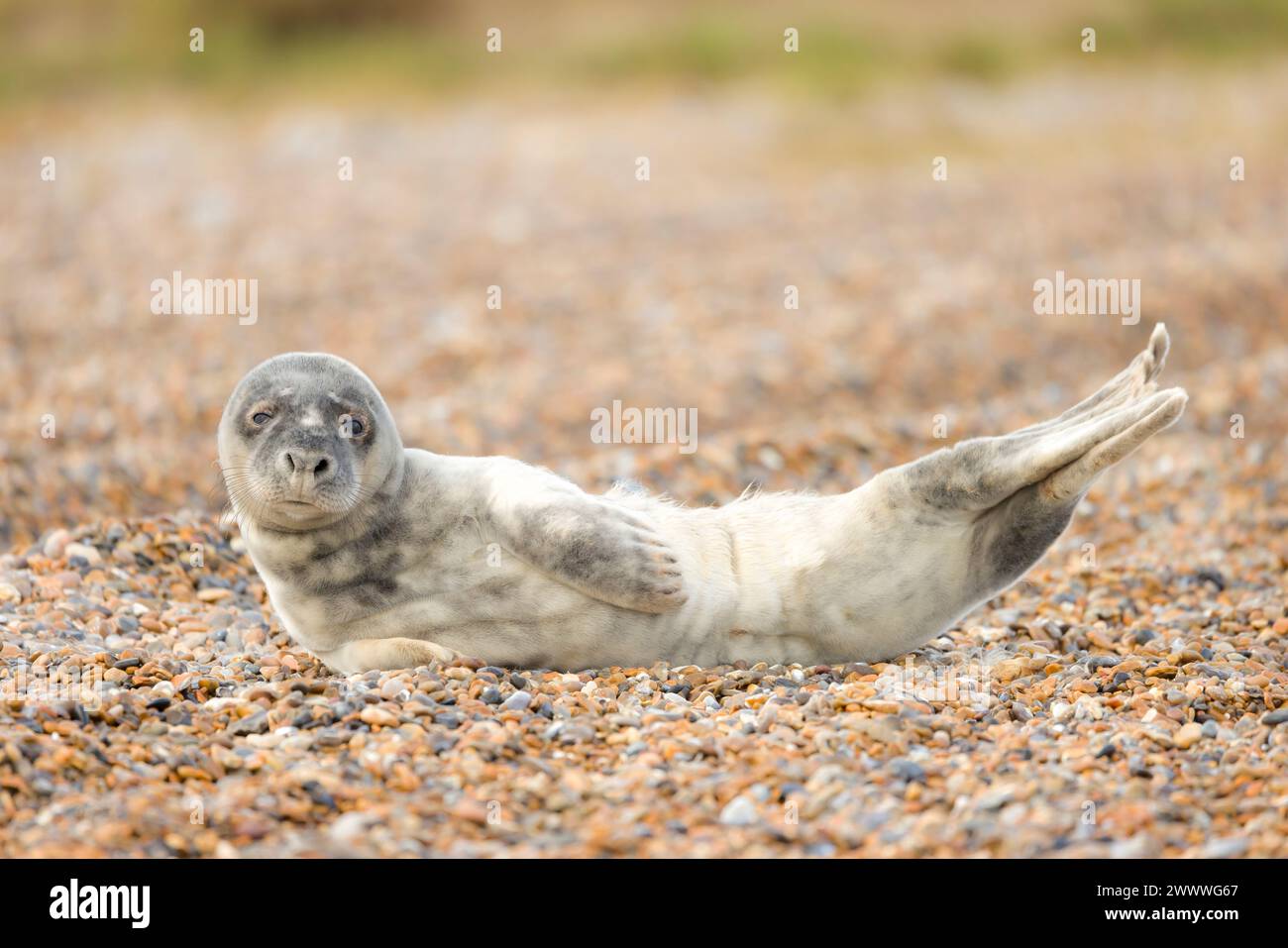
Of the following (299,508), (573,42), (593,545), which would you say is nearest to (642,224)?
(573,42)

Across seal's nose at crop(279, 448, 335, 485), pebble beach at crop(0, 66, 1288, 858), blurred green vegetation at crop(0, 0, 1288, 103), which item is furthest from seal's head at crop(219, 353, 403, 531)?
blurred green vegetation at crop(0, 0, 1288, 103)

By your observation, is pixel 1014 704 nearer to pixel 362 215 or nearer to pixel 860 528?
pixel 860 528

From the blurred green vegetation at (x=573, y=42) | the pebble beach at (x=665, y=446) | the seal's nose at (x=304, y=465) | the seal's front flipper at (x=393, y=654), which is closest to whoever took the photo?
the pebble beach at (x=665, y=446)

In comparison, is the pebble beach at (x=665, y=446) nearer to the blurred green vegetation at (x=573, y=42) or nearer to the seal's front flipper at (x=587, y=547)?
the seal's front flipper at (x=587, y=547)

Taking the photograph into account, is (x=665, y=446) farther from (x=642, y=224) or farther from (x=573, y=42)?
(x=573, y=42)

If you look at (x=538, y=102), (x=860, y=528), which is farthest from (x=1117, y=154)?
(x=860, y=528)

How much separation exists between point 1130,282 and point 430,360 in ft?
18.9

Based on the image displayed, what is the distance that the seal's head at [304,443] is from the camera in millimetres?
4340

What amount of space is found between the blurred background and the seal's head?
3.22m

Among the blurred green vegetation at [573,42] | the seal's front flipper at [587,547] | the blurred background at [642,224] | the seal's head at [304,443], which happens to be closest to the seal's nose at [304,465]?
the seal's head at [304,443]

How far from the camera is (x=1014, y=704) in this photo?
461 centimetres

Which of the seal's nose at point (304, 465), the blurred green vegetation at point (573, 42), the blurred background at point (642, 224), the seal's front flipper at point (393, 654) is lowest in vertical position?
the seal's front flipper at point (393, 654)

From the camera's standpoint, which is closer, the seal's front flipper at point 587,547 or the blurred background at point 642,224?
the seal's front flipper at point 587,547
